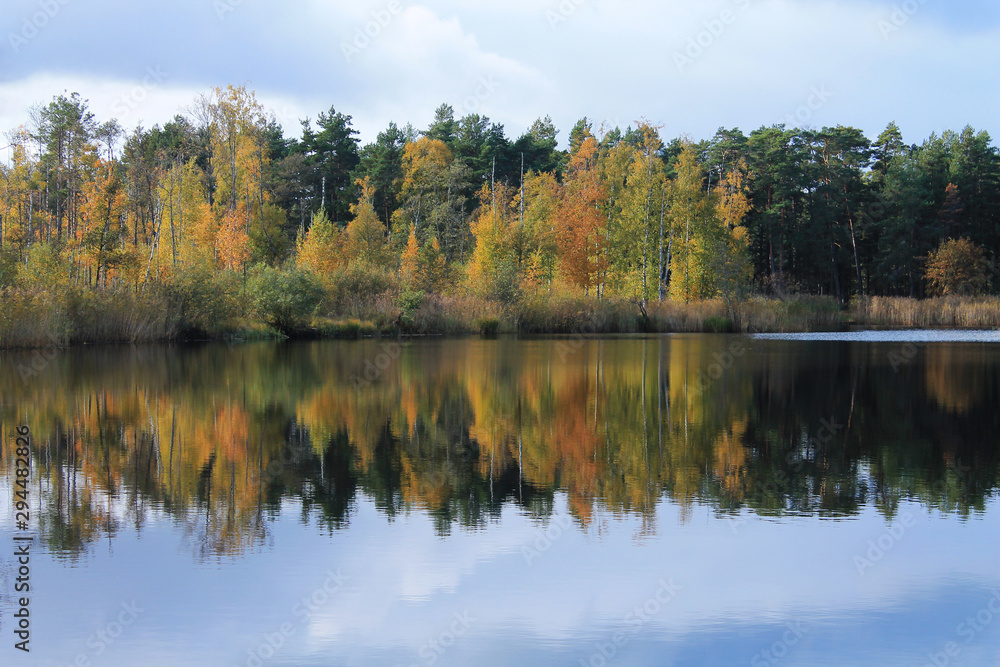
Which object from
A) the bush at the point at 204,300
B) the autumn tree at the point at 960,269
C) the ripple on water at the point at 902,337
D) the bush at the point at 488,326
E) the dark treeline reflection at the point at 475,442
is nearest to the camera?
the dark treeline reflection at the point at 475,442

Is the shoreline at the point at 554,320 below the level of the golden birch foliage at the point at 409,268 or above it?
below

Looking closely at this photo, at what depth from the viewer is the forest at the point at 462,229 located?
32.3 metres

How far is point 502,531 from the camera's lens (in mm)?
6379

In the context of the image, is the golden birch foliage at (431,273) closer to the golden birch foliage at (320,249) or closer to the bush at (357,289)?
the bush at (357,289)

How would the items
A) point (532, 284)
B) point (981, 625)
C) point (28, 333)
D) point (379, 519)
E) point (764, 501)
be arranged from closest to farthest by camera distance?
point (981, 625) → point (379, 519) → point (764, 501) → point (28, 333) → point (532, 284)

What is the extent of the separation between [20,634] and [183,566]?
3.66 feet

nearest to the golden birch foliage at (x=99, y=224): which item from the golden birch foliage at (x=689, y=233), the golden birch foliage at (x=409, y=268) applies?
the golden birch foliage at (x=409, y=268)

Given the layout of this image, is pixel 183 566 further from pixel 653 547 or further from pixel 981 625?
pixel 981 625

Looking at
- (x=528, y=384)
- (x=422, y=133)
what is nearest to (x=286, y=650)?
(x=528, y=384)

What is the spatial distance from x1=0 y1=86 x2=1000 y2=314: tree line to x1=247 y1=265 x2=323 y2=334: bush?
3.74 feet

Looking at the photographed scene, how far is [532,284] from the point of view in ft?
151

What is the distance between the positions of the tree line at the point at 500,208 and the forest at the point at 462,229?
19 cm

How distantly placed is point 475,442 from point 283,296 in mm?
26552

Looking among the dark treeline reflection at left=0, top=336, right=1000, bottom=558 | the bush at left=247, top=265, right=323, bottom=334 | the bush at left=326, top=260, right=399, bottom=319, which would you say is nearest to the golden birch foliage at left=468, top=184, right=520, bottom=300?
the bush at left=326, top=260, right=399, bottom=319
